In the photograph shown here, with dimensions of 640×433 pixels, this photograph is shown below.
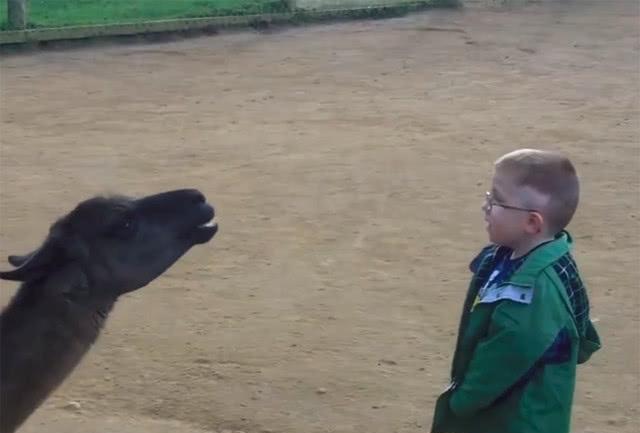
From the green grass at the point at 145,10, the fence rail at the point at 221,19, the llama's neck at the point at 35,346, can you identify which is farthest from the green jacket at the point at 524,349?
the green grass at the point at 145,10

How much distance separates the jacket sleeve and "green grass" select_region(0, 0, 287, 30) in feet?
35.5

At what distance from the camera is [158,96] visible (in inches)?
416

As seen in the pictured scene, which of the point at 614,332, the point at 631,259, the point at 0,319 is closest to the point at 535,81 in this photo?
the point at 631,259

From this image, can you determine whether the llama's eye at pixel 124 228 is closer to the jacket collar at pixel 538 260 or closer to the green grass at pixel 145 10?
the jacket collar at pixel 538 260

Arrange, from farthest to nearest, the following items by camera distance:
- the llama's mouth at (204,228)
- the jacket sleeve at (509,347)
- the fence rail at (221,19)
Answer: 1. the fence rail at (221,19)
2. the llama's mouth at (204,228)
3. the jacket sleeve at (509,347)

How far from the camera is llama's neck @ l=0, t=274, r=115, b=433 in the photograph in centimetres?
379

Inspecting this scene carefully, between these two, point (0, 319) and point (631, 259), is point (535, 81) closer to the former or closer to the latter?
point (631, 259)

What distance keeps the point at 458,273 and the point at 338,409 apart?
5.25 ft

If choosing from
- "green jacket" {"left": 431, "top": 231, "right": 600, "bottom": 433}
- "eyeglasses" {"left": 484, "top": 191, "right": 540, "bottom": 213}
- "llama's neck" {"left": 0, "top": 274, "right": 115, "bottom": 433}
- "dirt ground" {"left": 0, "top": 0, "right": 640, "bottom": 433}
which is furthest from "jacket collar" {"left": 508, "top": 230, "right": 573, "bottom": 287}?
"dirt ground" {"left": 0, "top": 0, "right": 640, "bottom": 433}

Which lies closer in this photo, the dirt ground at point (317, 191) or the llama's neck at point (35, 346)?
the llama's neck at point (35, 346)

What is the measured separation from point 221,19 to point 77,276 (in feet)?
32.9

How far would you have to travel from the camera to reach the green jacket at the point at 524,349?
298cm

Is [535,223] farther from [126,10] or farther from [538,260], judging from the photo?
[126,10]

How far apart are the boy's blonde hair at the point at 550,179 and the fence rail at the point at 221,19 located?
10191 mm
